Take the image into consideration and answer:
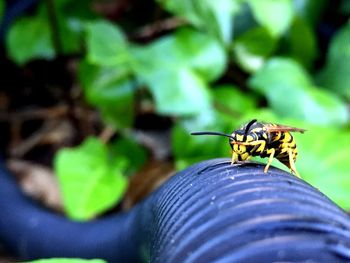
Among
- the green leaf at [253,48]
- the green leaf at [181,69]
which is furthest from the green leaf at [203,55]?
the green leaf at [253,48]

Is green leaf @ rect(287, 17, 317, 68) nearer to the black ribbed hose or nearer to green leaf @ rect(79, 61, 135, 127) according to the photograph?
green leaf @ rect(79, 61, 135, 127)

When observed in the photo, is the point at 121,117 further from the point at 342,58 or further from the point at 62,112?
the point at 342,58

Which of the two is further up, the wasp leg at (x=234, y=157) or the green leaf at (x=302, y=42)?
the green leaf at (x=302, y=42)

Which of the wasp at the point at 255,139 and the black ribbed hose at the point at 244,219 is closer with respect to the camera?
the black ribbed hose at the point at 244,219

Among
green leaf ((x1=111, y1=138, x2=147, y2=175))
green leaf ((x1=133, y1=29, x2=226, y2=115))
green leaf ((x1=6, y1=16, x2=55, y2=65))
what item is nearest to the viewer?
green leaf ((x1=133, y1=29, x2=226, y2=115))

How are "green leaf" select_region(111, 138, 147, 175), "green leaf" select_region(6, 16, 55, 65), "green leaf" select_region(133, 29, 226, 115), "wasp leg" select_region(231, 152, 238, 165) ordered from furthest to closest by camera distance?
"green leaf" select_region(6, 16, 55, 65) < "green leaf" select_region(111, 138, 147, 175) < "green leaf" select_region(133, 29, 226, 115) < "wasp leg" select_region(231, 152, 238, 165)

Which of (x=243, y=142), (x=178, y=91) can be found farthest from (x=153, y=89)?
(x=243, y=142)

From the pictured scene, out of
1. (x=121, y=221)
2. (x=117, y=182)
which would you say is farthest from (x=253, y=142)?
(x=117, y=182)

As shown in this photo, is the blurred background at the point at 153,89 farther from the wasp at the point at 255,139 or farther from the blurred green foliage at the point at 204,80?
the wasp at the point at 255,139

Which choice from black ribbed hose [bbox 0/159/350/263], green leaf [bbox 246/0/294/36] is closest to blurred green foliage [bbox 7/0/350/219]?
green leaf [bbox 246/0/294/36]
